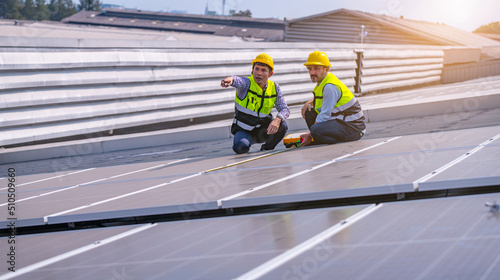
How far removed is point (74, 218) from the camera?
15.3 feet

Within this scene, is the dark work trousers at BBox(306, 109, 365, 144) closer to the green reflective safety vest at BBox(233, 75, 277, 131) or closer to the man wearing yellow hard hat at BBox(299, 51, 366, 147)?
the man wearing yellow hard hat at BBox(299, 51, 366, 147)

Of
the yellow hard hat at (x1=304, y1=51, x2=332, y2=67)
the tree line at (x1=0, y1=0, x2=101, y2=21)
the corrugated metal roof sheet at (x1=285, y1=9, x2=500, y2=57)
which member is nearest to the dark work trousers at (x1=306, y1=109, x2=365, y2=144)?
the yellow hard hat at (x1=304, y1=51, x2=332, y2=67)

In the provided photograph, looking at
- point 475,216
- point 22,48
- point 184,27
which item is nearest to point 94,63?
point 22,48

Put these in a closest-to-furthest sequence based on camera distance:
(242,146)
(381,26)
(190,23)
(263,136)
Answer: (242,146) < (263,136) < (381,26) < (190,23)

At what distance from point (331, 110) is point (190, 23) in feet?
213

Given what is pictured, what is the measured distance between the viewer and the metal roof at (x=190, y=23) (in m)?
65.9

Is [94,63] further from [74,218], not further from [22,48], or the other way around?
[74,218]

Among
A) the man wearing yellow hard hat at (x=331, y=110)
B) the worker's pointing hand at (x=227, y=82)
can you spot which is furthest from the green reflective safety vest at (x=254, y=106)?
the man wearing yellow hard hat at (x=331, y=110)

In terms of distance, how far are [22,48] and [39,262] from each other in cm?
909

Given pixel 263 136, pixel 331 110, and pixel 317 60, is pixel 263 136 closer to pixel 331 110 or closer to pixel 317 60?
pixel 331 110

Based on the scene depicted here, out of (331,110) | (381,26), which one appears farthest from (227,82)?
(381,26)

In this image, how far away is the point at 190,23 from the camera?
7150cm

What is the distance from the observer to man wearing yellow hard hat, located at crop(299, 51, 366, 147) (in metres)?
8.19

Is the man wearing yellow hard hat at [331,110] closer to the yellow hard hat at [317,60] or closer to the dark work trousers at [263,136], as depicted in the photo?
the yellow hard hat at [317,60]
